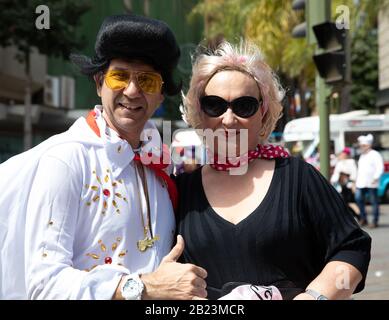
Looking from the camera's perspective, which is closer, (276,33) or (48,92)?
(276,33)

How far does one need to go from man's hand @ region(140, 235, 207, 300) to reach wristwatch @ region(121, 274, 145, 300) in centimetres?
2

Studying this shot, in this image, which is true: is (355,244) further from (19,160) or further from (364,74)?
(364,74)

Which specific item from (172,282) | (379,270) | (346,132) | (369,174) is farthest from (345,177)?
(172,282)

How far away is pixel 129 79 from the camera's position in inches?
89.6

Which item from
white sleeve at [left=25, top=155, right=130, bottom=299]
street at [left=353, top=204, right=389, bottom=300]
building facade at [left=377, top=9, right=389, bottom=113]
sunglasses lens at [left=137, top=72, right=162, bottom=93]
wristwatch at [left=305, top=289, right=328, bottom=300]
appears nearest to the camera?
white sleeve at [left=25, top=155, right=130, bottom=299]

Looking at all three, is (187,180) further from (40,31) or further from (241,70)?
(40,31)

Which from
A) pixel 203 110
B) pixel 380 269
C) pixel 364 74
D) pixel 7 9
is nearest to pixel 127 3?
pixel 364 74

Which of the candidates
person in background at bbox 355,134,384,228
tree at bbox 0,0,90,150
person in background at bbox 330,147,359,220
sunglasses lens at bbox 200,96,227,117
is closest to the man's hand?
sunglasses lens at bbox 200,96,227,117

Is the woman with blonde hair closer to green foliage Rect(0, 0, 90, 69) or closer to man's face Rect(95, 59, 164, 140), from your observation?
man's face Rect(95, 59, 164, 140)

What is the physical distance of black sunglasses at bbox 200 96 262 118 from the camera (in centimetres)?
239

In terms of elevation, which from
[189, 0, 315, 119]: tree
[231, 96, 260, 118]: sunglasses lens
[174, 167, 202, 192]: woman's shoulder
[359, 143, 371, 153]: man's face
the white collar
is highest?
[189, 0, 315, 119]: tree

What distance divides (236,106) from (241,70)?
135 mm

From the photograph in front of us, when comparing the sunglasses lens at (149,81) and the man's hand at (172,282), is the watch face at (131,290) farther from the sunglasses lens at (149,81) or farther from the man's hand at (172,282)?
the sunglasses lens at (149,81)

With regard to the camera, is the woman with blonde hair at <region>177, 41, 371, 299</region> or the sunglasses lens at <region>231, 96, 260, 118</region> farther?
the sunglasses lens at <region>231, 96, 260, 118</region>
